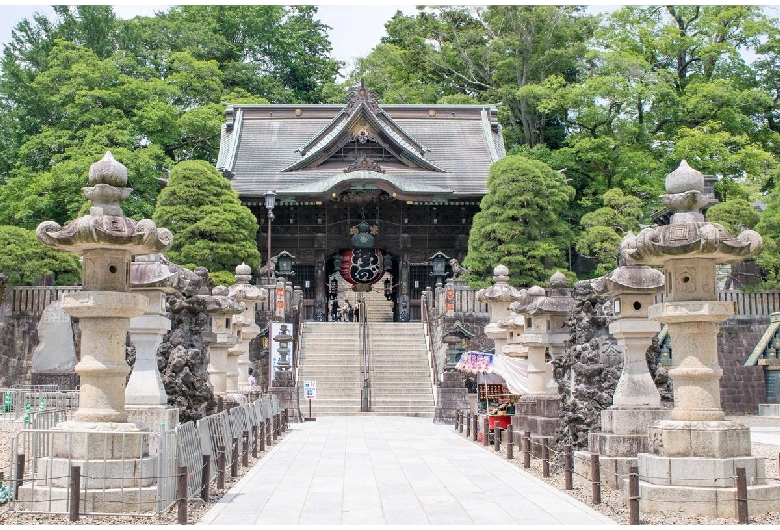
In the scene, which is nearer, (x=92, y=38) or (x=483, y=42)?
(x=92, y=38)

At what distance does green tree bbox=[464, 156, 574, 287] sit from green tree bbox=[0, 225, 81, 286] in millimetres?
15138

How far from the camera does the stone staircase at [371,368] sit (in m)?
30.2

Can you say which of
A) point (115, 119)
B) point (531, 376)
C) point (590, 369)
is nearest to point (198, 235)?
point (115, 119)

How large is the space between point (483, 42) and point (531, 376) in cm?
3934

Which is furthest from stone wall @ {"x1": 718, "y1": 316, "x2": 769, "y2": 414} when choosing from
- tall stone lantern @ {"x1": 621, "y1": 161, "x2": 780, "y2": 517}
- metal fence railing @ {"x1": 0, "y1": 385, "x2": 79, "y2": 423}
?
tall stone lantern @ {"x1": 621, "y1": 161, "x2": 780, "y2": 517}

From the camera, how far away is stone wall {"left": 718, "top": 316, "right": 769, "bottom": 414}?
31812mm

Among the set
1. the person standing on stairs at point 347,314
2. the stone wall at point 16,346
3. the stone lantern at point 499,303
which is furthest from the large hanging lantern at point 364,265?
the stone lantern at point 499,303

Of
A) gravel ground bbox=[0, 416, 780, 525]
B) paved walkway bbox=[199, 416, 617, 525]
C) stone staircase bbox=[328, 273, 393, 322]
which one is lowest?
paved walkway bbox=[199, 416, 617, 525]

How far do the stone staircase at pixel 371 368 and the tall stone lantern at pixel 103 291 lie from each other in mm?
19080

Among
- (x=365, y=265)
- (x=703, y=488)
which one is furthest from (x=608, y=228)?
(x=703, y=488)

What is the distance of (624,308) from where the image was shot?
13148mm

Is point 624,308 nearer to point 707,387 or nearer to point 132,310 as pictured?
point 707,387

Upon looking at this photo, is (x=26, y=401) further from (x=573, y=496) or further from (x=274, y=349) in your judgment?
(x=573, y=496)

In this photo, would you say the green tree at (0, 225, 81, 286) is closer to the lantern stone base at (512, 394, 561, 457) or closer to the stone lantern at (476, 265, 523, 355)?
the stone lantern at (476, 265, 523, 355)
